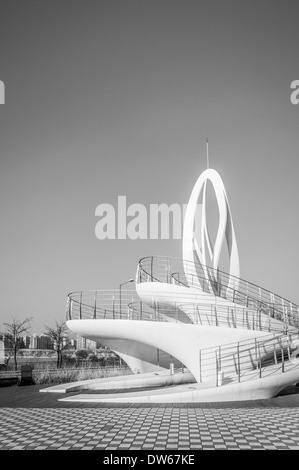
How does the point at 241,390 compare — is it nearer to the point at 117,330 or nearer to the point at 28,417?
the point at 117,330

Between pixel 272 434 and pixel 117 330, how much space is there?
809cm

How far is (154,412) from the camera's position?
9.66 m

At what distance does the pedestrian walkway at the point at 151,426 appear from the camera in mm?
6584

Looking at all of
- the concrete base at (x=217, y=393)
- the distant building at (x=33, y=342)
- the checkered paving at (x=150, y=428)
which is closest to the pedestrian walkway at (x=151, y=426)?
the checkered paving at (x=150, y=428)

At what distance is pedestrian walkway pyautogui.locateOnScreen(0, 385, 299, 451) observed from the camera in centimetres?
658

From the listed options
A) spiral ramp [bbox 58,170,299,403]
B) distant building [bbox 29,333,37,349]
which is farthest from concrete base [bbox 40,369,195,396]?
distant building [bbox 29,333,37,349]

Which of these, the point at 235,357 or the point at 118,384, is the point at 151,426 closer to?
the point at 235,357

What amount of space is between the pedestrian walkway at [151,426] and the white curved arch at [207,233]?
Result: 6.94 meters

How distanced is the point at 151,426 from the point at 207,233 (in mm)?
11281

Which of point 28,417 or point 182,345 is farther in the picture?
point 182,345

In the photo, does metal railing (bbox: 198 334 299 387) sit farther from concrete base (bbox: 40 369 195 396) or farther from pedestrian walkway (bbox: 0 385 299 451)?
concrete base (bbox: 40 369 195 396)

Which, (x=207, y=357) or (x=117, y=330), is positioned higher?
(x=117, y=330)

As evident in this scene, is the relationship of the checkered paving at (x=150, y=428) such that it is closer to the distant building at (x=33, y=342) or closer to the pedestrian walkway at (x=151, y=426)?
the pedestrian walkway at (x=151, y=426)
